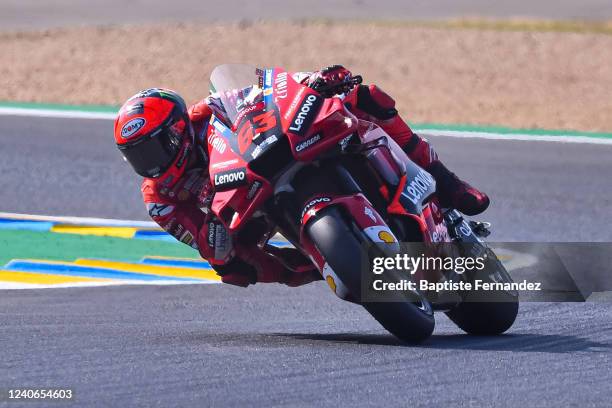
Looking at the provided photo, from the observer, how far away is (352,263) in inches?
223

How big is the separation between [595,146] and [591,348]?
23.1 ft

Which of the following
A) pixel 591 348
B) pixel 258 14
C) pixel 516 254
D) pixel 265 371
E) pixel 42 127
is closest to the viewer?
pixel 265 371

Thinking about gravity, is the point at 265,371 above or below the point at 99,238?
above

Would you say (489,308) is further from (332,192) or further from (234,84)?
(234,84)

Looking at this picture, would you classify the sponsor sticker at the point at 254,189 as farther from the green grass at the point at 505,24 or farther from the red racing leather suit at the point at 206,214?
the green grass at the point at 505,24

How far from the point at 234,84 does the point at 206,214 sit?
27.2 inches

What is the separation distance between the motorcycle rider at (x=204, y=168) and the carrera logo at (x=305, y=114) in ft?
1.20

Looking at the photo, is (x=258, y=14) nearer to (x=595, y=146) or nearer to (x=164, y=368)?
(x=595, y=146)

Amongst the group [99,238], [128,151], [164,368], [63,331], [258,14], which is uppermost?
[128,151]

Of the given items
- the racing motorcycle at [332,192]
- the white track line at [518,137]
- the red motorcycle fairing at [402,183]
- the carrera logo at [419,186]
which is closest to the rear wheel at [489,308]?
the racing motorcycle at [332,192]

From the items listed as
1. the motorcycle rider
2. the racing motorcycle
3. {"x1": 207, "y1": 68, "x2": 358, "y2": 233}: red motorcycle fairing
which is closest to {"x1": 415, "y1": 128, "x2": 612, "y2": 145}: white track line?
the motorcycle rider

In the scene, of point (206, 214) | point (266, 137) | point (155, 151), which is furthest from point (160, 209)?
point (266, 137)

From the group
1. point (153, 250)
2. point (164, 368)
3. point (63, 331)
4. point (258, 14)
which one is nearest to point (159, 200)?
point (63, 331)

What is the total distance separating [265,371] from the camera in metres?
5.34
